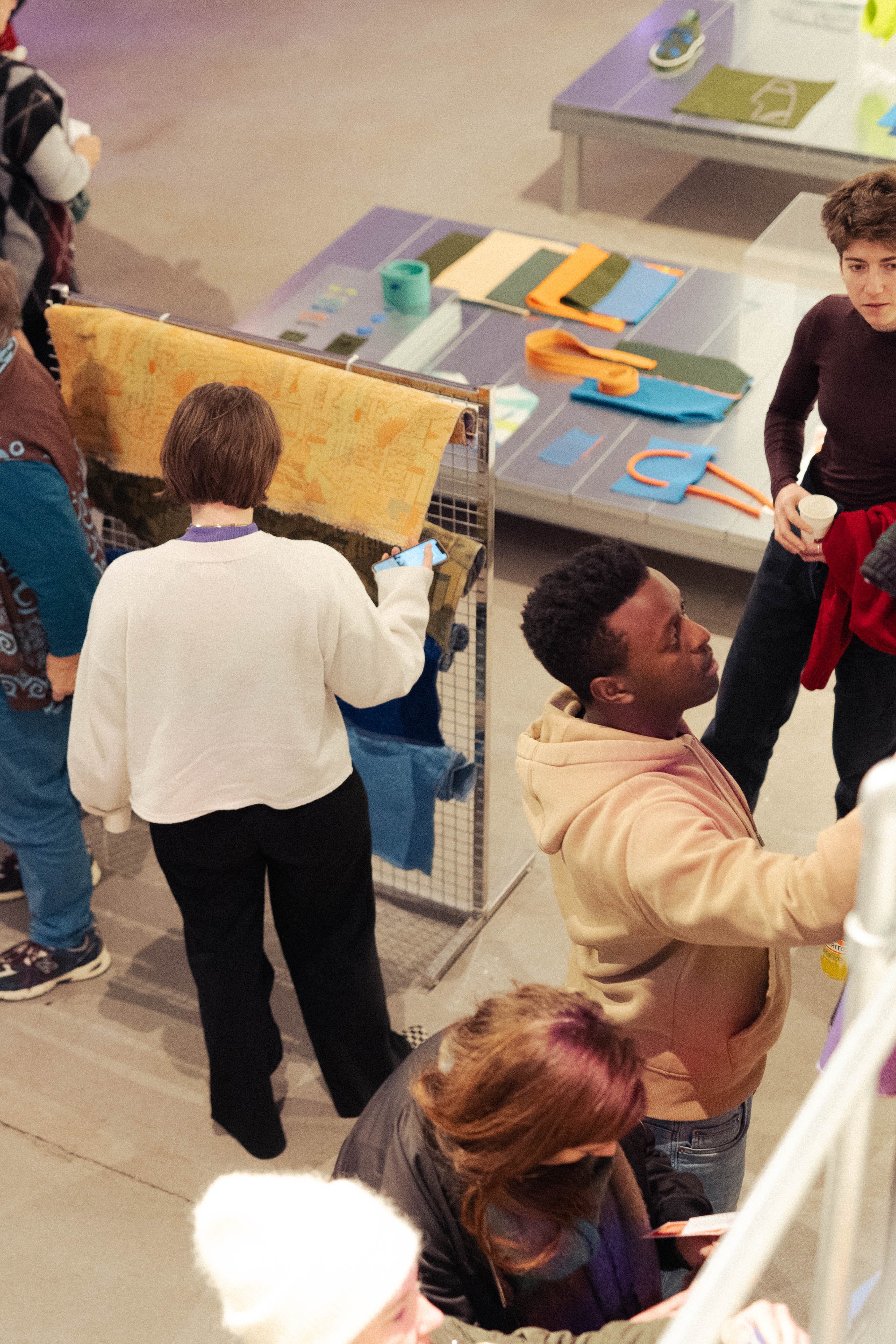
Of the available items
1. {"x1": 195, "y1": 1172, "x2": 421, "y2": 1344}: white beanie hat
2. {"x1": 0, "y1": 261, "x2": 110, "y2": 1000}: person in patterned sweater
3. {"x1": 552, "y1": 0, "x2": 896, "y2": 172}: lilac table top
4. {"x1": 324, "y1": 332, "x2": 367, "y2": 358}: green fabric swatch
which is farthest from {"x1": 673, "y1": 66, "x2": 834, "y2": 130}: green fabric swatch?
{"x1": 195, "y1": 1172, "x2": 421, "y2": 1344}: white beanie hat

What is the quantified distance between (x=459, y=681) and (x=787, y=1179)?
3121 millimetres

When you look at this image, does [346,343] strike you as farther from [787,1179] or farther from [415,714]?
[787,1179]

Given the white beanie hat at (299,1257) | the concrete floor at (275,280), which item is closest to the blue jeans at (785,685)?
the concrete floor at (275,280)

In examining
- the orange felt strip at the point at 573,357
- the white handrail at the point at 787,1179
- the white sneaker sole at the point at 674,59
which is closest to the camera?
the white handrail at the point at 787,1179

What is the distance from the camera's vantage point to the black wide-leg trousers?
2.50 meters

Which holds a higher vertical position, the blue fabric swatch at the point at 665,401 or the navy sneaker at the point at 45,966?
the blue fabric swatch at the point at 665,401

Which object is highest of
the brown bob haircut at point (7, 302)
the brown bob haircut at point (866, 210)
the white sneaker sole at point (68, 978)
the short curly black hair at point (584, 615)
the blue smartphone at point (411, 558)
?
the brown bob haircut at point (866, 210)

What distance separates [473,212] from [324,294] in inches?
60.8

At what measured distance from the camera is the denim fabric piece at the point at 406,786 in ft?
9.93

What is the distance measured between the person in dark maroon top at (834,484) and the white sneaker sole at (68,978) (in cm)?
151

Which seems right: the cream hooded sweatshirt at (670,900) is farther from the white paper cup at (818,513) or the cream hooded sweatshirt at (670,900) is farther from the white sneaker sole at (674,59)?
the white sneaker sole at (674,59)

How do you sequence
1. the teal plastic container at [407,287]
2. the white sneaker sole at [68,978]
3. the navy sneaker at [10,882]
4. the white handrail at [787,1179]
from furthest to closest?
the teal plastic container at [407,287]
the navy sneaker at [10,882]
the white sneaker sole at [68,978]
the white handrail at [787,1179]

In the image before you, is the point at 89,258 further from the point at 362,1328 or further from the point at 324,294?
the point at 362,1328

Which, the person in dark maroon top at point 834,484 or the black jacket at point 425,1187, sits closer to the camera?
the black jacket at point 425,1187
